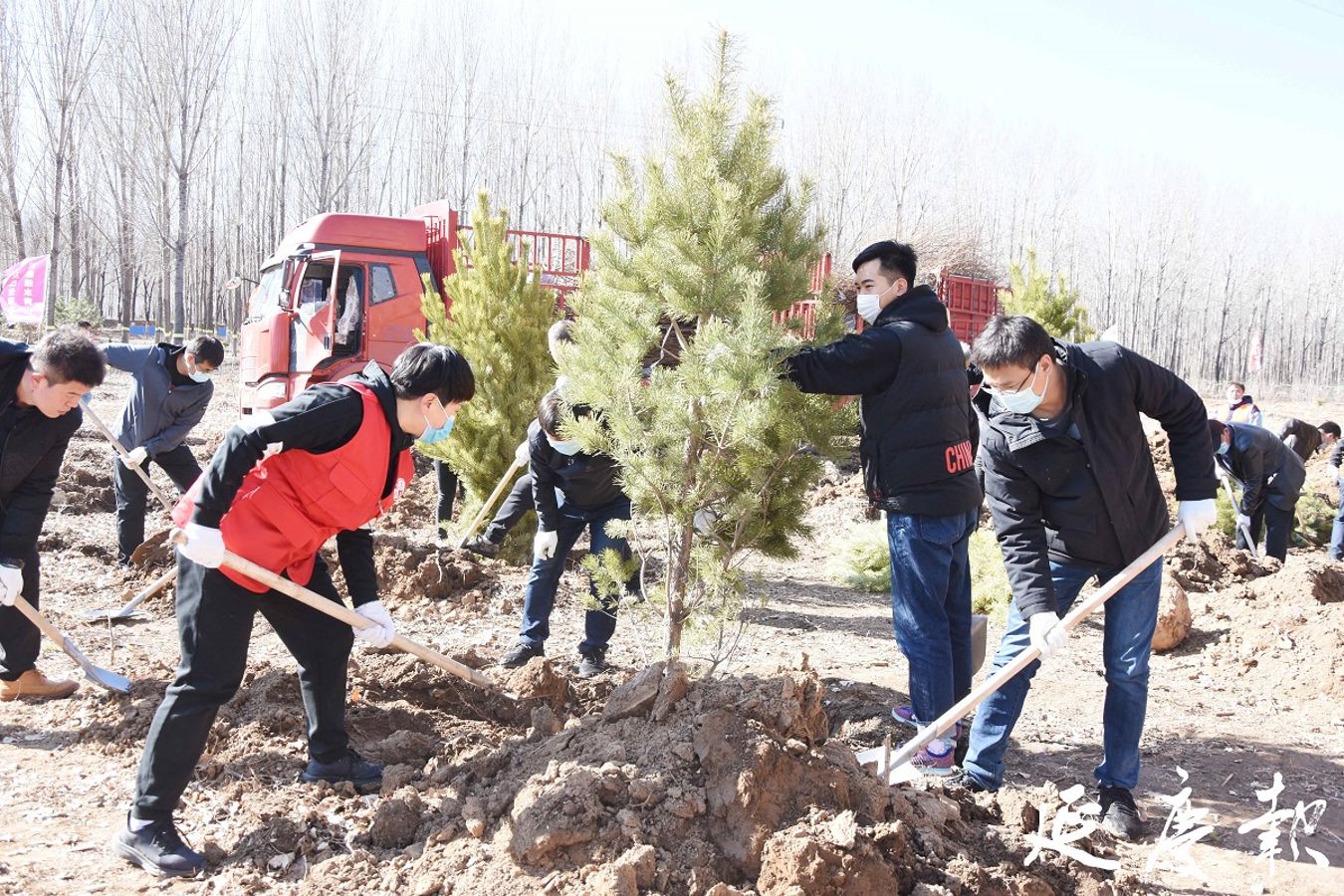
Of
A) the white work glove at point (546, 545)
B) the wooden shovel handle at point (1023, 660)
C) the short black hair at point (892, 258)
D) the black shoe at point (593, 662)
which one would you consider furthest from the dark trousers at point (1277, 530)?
the white work glove at point (546, 545)

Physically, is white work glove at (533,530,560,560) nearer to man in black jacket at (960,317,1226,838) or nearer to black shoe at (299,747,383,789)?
black shoe at (299,747,383,789)

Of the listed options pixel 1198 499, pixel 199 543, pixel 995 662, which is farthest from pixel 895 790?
pixel 199 543

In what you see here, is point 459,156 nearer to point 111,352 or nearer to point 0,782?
point 111,352

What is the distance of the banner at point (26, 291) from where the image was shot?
15.3 meters

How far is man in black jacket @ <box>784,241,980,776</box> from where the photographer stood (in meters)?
3.56

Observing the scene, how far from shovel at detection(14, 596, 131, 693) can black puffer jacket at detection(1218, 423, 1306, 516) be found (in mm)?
8714

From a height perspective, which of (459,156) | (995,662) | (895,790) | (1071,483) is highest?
(459,156)

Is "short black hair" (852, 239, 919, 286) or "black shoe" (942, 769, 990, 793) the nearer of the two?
"black shoe" (942, 769, 990, 793)

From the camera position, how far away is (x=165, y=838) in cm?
289

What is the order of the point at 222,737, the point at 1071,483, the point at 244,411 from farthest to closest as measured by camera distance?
the point at 244,411
the point at 222,737
the point at 1071,483

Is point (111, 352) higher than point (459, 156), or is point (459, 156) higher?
point (459, 156)

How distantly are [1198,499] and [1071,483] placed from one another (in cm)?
48

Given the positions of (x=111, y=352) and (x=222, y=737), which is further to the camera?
(x=111, y=352)

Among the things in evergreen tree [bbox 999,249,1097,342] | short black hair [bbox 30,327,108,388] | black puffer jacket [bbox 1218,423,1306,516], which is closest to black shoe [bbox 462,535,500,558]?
short black hair [bbox 30,327,108,388]
